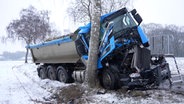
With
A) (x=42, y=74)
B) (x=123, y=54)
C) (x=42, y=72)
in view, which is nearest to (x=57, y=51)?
(x=42, y=72)

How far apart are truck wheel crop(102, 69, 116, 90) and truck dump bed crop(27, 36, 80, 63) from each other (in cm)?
193

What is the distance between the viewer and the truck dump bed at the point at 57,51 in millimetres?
9902

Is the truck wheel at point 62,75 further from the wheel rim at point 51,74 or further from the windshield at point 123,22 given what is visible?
the windshield at point 123,22

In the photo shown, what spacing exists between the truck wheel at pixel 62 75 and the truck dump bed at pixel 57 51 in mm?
446

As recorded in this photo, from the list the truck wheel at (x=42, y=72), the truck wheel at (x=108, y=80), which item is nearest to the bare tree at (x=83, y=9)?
the truck wheel at (x=42, y=72)

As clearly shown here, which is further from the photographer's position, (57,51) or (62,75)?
(62,75)

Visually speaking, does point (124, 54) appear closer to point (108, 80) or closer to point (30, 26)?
point (108, 80)

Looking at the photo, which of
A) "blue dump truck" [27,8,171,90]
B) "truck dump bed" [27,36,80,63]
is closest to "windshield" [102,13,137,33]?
"blue dump truck" [27,8,171,90]

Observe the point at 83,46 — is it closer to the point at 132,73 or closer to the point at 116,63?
the point at 116,63

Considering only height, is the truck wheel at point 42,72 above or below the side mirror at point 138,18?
below

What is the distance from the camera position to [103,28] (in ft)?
27.7

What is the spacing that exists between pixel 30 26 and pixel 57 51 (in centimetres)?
2272

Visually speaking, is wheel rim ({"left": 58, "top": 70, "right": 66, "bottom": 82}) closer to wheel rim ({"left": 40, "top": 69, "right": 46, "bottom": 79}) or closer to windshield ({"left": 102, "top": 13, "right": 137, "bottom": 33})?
wheel rim ({"left": 40, "top": 69, "right": 46, "bottom": 79})

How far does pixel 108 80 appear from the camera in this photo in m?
7.92
